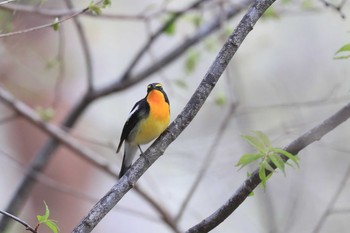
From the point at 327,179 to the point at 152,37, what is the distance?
3.62 m

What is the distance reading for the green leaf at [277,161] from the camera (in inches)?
91.7

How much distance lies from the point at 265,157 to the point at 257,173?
75mm

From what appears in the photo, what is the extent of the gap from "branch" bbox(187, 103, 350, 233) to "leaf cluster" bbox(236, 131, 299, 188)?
58 mm

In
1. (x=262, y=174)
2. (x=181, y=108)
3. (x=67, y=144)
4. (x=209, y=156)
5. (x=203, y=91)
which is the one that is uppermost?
(x=181, y=108)

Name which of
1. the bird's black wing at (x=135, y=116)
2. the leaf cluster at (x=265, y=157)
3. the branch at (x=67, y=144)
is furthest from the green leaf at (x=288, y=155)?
the branch at (x=67, y=144)

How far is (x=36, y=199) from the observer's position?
861 centimetres

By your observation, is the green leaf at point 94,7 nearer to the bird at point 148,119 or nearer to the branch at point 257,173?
the bird at point 148,119

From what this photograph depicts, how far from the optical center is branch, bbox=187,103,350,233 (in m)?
2.36

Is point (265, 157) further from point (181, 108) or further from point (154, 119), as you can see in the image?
point (181, 108)

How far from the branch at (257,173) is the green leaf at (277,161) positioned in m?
0.09

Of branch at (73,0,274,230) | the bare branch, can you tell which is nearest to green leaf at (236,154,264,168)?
branch at (73,0,274,230)

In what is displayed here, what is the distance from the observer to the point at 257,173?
243cm

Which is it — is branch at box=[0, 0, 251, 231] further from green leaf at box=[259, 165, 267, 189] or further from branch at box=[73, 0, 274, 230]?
green leaf at box=[259, 165, 267, 189]

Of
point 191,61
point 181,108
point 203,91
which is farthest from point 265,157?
point 181,108
